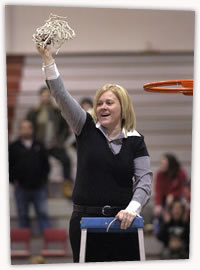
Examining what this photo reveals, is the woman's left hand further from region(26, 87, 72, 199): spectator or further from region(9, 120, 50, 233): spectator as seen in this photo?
region(9, 120, 50, 233): spectator

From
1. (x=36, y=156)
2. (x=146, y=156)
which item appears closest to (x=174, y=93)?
(x=146, y=156)

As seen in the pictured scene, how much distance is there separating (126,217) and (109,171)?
241mm

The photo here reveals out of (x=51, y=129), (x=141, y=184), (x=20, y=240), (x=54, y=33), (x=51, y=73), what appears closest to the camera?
(x=51, y=73)

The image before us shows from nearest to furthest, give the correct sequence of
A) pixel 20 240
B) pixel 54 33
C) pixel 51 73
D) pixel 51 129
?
pixel 51 73, pixel 54 33, pixel 20 240, pixel 51 129

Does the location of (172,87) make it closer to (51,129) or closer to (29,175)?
(51,129)

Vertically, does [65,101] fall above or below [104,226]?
above

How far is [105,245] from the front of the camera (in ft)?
8.20

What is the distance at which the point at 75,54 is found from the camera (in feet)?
8.57

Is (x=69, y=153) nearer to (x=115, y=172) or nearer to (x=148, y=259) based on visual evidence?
(x=115, y=172)

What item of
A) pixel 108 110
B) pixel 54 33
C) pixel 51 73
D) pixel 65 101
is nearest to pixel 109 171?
pixel 108 110

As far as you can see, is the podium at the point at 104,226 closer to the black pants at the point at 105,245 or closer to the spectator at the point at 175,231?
the black pants at the point at 105,245

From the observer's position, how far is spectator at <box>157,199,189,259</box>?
2.71 metres

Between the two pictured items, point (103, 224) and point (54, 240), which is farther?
point (54, 240)

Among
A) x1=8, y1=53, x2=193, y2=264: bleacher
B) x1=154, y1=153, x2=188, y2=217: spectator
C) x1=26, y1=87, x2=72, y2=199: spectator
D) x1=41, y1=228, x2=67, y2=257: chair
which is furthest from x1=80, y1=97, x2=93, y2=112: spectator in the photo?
x1=41, y1=228, x2=67, y2=257: chair
